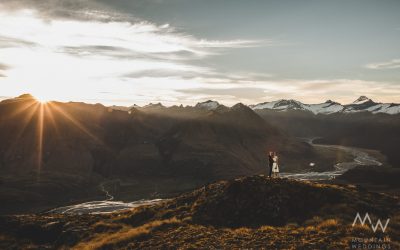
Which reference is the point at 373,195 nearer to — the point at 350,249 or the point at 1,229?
the point at 350,249

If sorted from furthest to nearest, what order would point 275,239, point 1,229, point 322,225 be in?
point 1,229, point 322,225, point 275,239

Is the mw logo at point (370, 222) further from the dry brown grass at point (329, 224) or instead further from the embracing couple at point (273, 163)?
the embracing couple at point (273, 163)

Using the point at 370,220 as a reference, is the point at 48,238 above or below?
below

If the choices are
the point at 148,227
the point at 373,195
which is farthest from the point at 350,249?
the point at 148,227

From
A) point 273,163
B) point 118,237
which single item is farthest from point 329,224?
point 118,237

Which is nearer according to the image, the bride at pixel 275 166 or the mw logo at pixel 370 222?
the mw logo at pixel 370 222

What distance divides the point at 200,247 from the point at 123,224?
19.2m

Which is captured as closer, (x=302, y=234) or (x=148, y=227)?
(x=302, y=234)

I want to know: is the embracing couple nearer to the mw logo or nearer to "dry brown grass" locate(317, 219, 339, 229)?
the mw logo

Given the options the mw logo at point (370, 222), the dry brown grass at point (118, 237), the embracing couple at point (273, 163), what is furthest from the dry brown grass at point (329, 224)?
the dry brown grass at point (118, 237)

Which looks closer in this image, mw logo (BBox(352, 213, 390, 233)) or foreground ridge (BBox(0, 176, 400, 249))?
mw logo (BBox(352, 213, 390, 233))

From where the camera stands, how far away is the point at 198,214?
4541cm

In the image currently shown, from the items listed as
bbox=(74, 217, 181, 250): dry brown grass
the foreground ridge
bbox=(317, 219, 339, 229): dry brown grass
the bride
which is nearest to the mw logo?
the foreground ridge

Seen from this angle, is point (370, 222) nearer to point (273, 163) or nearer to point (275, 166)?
point (275, 166)
